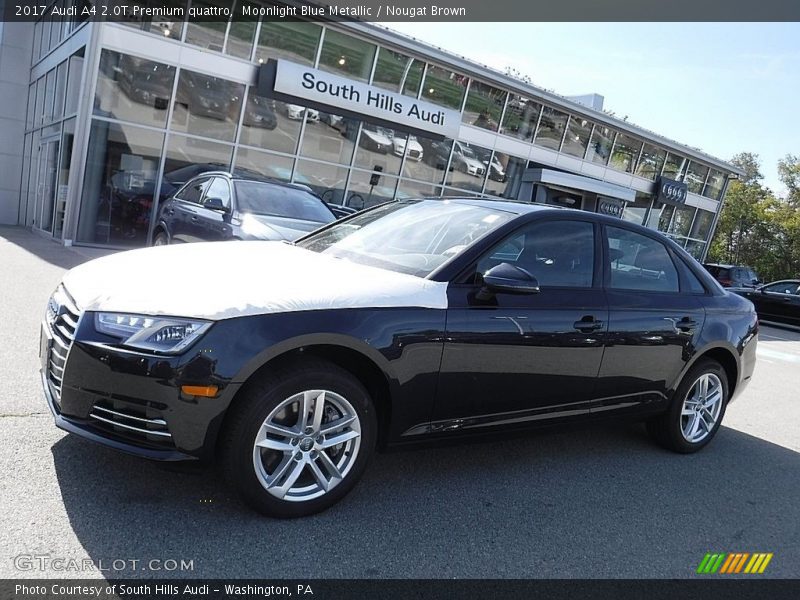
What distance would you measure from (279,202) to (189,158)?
7061 millimetres

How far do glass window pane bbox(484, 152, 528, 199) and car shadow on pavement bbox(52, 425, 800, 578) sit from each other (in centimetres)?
1723

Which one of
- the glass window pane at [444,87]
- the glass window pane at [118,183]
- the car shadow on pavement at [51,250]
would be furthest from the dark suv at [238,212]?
the glass window pane at [444,87]

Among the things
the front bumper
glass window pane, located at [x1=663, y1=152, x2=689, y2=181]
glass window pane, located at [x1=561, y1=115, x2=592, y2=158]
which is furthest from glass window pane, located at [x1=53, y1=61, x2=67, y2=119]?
glass window pane, located at [x1=663, y1=152, x2=689, y2=181]

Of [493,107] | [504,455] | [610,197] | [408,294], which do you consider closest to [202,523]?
[408,294]

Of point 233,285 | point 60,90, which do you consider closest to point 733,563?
point 233,285

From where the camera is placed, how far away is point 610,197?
25125mm

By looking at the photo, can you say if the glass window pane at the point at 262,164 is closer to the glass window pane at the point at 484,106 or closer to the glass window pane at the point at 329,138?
the glass window pane at the point at 329,138

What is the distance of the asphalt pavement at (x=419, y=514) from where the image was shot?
262 cm

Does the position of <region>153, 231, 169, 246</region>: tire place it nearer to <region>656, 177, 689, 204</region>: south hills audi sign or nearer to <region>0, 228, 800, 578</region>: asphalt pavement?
<region>0, 228, 800, 578</region>: asphalt pavement

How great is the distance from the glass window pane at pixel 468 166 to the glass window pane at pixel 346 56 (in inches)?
158

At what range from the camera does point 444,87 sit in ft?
60.9

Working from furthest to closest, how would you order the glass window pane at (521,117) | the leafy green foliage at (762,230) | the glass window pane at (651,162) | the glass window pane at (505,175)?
the leafy green foliage at (762,230)
the glass window pane at (651,162)
the glass window pane at (505,175)
the glass window pane at (521,117)

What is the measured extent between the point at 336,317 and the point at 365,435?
611 mm

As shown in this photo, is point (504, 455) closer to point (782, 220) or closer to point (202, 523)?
point (202, 523)
